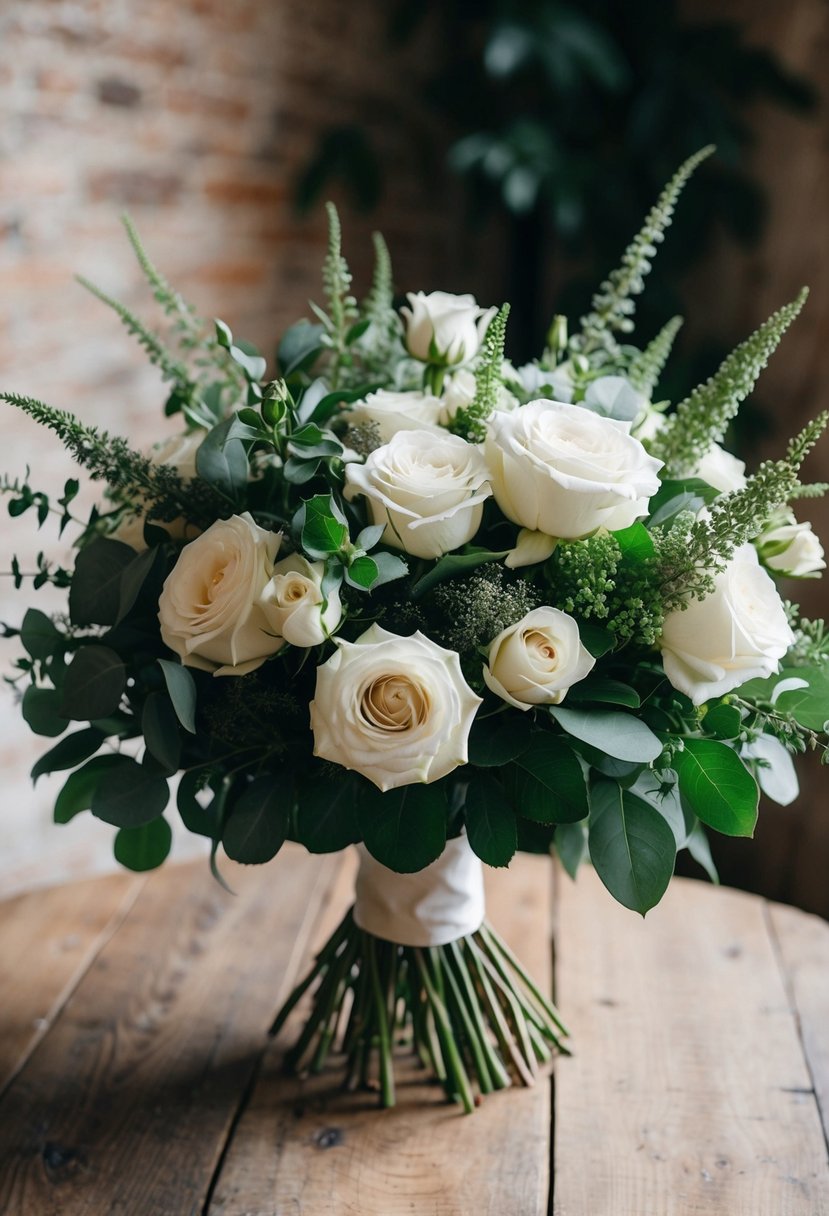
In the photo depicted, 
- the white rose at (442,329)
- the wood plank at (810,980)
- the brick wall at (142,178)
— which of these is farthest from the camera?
the brick wall at (142,178)

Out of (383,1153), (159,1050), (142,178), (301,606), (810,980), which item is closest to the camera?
(301,606)

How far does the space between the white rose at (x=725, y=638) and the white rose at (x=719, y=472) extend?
14 cm

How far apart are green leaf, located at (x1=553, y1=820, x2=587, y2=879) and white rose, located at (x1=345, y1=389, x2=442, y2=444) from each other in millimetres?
384

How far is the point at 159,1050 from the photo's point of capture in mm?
1076

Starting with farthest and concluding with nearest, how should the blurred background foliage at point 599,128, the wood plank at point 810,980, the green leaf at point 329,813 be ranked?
the blurred background foliage at point 599,128 < the wood plank at point 810,980 < the green leaf at point 329,813

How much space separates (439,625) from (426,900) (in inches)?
11.8

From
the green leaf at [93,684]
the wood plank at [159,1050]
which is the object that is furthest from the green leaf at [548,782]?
the wood plank at [159,1050]

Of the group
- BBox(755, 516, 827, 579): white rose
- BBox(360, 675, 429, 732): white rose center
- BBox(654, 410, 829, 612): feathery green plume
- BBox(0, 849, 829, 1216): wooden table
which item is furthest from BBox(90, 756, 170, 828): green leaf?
BBox(755, 516, 827, 579): white rose

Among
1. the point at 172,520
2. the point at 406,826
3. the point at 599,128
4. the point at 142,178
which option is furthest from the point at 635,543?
the point at 599,128

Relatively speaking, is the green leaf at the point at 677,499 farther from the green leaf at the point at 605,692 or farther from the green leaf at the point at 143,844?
the green leaf at the point at 143,844

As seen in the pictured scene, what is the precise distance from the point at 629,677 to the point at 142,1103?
612 mm

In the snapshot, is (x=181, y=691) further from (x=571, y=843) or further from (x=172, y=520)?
(x=571, y=843)

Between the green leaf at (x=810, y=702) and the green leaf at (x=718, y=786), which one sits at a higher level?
the green leaf at (x=810, y=702)

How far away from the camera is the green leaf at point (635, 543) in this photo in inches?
31.1
